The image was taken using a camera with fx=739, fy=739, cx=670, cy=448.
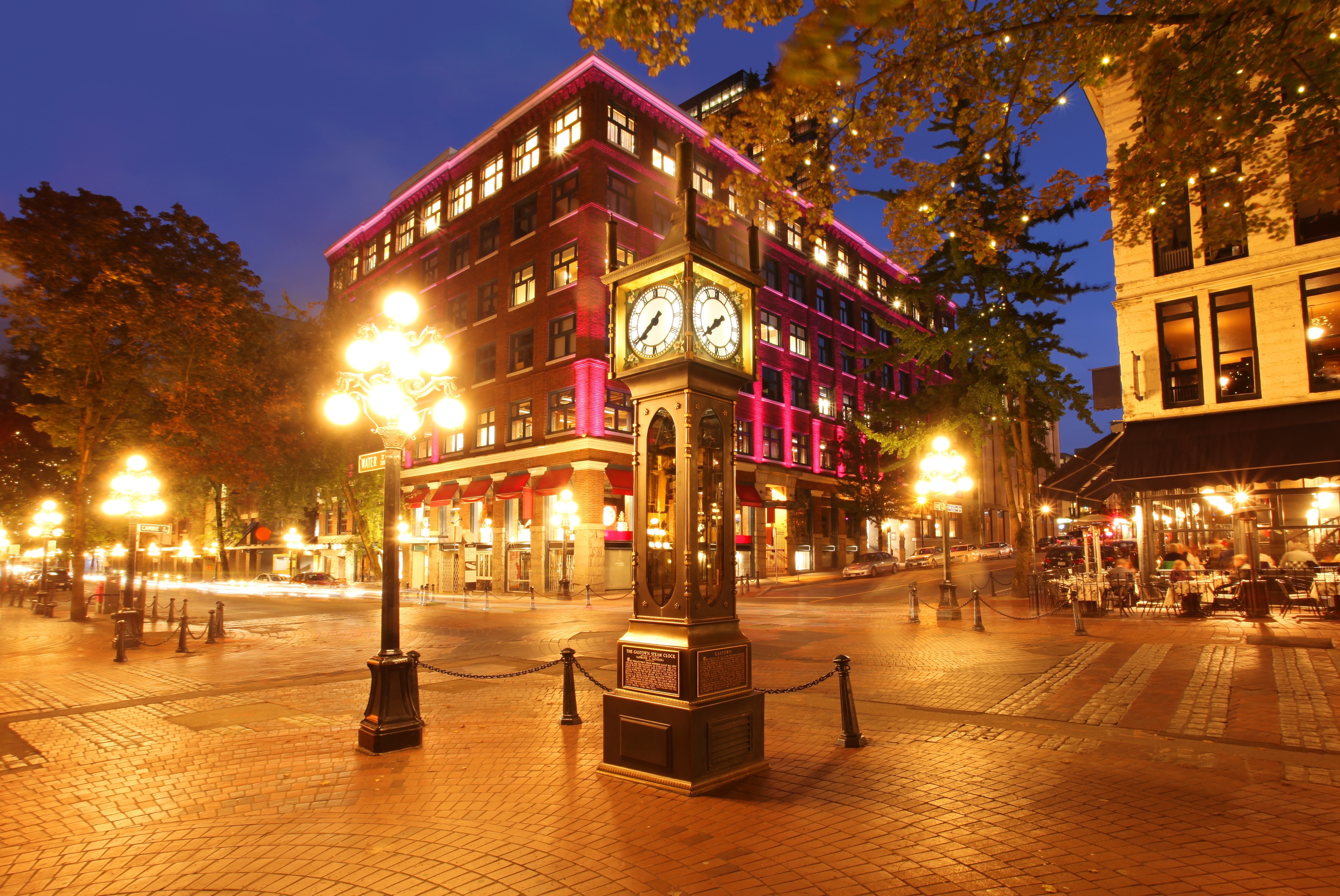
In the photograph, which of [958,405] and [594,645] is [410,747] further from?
[958,405]

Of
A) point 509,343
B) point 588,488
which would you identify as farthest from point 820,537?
point 509,343

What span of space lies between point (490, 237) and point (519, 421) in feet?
37.0

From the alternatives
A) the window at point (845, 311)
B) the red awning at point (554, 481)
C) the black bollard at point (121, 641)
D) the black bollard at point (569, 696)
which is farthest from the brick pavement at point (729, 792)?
the window at point (845, 311)

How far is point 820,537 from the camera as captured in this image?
1964 inches

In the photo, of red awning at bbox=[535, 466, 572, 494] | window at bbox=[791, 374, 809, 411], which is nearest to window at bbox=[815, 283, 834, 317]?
window at bbox=[791, 374, 809, 411]

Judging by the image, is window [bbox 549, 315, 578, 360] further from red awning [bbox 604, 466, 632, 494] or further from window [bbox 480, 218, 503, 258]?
window [bbox 480, 218, 503, 258]

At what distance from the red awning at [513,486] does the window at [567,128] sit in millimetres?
16457

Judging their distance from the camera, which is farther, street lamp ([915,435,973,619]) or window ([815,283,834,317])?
window ([815,283,834,317])

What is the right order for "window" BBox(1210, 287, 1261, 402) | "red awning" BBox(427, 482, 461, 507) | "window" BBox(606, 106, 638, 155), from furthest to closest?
"red awning" BBox(427, 482, 461, 507)
"window" BBox(606, 106, 638, 155)
"window" BBox(1210, 287, 1261, 402)

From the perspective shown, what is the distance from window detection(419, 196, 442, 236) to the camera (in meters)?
45.9

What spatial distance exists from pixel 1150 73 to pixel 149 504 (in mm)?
23291

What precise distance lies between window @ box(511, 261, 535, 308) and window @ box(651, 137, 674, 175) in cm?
736

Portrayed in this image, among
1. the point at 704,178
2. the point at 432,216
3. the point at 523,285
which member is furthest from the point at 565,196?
the point at 432,216

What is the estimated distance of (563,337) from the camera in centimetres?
3712
